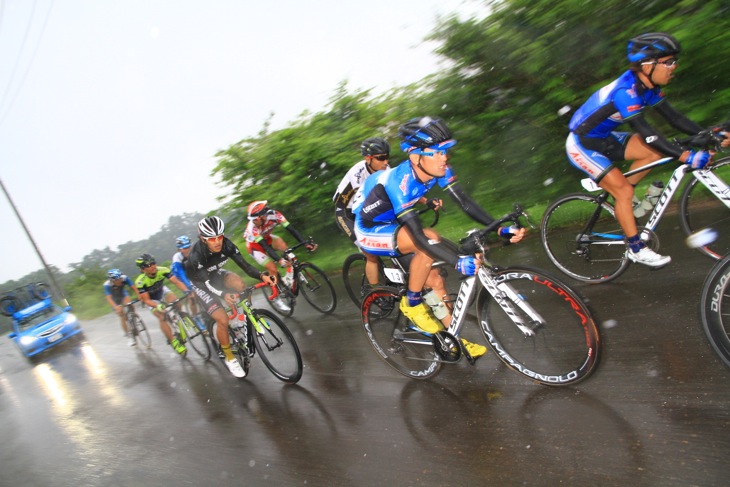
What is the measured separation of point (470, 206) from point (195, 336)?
215 inches

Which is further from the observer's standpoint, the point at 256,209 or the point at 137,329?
the point at 137,329

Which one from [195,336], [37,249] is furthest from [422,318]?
[37,249]

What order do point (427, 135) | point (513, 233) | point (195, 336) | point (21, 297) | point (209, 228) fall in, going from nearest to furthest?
point (513, 233)
point (427, 135)
point (209, 228)
point (195, 336)
point (21, 297)

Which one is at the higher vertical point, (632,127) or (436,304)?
(632,127)

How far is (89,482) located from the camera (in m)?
4.01

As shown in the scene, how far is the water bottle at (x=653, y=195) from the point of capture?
160 inches

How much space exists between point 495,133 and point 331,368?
5097 mm

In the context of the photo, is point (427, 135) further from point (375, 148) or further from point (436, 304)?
point (375, 148)

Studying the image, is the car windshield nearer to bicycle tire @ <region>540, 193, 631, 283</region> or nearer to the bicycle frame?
bicycle tire @ <region>540, 193, 631, 283</region>

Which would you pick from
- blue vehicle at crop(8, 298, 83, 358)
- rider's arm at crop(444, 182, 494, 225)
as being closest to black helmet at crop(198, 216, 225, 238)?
rider's arm at crop(444, 182, 494, 225)

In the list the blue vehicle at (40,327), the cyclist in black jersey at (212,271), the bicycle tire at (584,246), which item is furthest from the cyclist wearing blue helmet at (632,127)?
the blue vehicle at (40,327)

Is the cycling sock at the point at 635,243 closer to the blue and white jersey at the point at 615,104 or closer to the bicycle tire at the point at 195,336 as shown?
the blue and white jersey at the point at 615,104

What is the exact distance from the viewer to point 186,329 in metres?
7.18

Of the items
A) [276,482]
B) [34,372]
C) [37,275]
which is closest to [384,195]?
[276,482]
